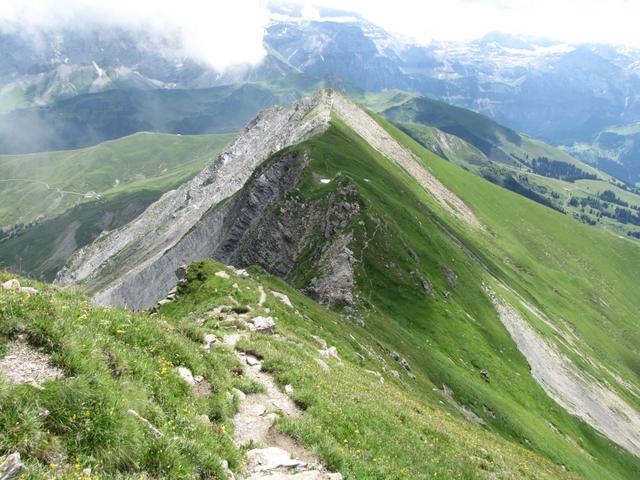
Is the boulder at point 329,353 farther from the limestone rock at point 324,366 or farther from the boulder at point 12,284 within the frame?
the boulder at point 12,284

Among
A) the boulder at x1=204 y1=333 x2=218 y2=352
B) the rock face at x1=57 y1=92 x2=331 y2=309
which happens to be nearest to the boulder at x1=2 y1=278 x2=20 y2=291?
the boulder at x1=204 y1=333 x2=218 y2=352

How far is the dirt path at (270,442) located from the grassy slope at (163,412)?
379mm

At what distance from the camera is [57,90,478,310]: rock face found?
269ft

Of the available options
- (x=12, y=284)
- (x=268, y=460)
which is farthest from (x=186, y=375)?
(x=12, y=284)

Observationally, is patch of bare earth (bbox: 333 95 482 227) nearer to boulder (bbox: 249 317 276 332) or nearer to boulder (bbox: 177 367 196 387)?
boulder (bbox: 249 317 276 332)

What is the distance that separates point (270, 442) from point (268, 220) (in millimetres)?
78307

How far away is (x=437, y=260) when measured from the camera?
94.2 meters

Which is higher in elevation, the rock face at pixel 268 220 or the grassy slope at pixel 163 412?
the grassy slope at pixel 163 412

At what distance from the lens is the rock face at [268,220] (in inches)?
3228

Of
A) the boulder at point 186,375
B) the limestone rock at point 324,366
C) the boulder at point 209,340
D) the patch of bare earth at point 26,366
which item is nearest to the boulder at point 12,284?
the patch of bare earth at point 26,366

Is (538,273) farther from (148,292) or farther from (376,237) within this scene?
(148,292)

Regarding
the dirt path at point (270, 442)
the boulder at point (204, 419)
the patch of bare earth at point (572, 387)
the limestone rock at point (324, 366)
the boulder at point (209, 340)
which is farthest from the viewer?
the patch of bare earth at point (572, 387)

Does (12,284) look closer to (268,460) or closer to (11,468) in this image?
(11,468)

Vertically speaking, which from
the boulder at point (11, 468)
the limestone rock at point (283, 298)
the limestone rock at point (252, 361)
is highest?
the boulder at point (11, 468)
